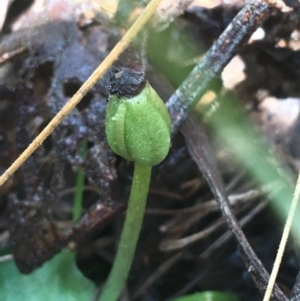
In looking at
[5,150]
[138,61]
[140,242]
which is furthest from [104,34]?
[140,242]

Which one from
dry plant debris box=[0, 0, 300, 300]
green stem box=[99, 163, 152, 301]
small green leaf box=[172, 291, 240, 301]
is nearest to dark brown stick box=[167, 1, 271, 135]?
dry plant debris box=[0, 0, 300, 300]

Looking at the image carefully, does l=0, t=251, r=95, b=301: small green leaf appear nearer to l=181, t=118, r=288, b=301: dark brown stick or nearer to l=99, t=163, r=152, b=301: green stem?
l=99, t=163, r=152, b=301: green stem

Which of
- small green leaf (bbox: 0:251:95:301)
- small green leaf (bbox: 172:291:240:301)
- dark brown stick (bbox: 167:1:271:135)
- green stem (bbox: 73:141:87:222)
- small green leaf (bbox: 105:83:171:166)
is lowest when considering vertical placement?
small green leaf (bbox: 172:291:240:301)

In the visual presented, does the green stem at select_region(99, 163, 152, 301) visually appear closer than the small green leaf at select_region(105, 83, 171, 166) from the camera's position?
No

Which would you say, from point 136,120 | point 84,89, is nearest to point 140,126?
point 136,120

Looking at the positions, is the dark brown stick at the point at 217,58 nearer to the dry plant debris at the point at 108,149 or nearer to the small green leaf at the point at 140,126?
the dry plant debris at the point at 108,149

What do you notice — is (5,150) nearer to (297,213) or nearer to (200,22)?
(200,22)

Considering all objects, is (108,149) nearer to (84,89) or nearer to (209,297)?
(84,89)
